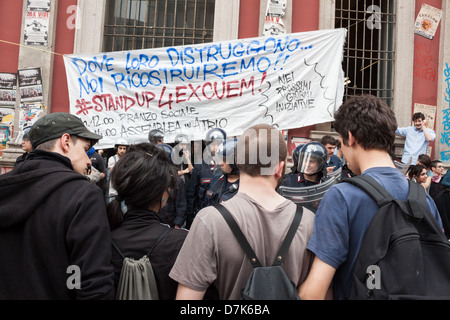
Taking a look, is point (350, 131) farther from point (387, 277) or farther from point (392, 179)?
point (387, 277)

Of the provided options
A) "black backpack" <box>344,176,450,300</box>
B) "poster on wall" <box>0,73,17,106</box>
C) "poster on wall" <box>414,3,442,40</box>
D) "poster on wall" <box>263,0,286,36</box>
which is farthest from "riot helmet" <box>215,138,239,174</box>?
"poster on wall" <box>414,3,442,40</box>

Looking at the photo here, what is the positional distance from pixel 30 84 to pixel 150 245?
23.5 feet

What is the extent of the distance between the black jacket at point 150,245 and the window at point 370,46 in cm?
753

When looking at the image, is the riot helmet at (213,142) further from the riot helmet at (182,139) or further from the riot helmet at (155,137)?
the riot helmet at (182,139)

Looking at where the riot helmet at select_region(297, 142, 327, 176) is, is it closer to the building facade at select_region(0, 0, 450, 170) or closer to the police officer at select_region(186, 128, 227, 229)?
the police officer at select_region(186, 128, 227, 229)

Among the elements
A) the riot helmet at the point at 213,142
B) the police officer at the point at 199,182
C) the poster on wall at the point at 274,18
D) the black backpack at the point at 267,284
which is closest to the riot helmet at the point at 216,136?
the riot helmet at the point at 213,142

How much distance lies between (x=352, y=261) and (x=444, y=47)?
8.51 metres

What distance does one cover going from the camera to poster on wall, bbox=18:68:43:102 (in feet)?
25.5

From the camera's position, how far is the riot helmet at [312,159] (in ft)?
13.6

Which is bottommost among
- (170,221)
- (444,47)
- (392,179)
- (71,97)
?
(170,221)

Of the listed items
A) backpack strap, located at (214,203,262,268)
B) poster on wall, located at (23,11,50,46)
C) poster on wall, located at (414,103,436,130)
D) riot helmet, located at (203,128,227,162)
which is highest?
poster on wall, located at (23,11,50,46)

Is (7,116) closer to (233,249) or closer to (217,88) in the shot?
(217,88)

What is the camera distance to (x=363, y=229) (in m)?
1.59
